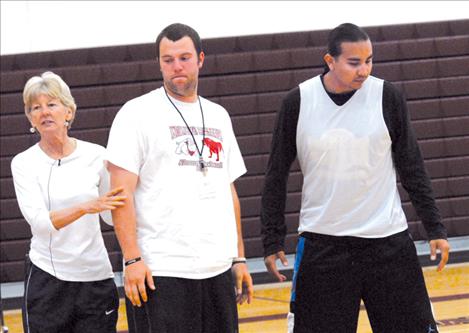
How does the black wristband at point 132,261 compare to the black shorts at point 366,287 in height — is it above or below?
above

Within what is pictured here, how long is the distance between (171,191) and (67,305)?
0.81m

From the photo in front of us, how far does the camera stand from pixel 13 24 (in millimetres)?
8875

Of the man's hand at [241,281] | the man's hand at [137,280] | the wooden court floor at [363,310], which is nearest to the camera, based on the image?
the man's hand at [137,280]

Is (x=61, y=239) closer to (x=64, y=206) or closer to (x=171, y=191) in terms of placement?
(x=64, y=206)

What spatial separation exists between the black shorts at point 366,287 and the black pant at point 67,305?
0.79 m

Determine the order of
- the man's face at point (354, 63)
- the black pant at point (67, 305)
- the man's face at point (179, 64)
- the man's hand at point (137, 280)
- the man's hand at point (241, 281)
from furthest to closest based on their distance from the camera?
the black pant at point (67, 305)
the man's face at point (354, 63)
the man's hand at point (241, 281)
the man's face at point (179, 64)
the man's hand at point (137, 280)

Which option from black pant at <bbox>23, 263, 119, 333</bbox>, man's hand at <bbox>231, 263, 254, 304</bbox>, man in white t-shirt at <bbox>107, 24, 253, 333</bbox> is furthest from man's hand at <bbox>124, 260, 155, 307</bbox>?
black pant at <bbox>23, 263, 119, 333</bbox>

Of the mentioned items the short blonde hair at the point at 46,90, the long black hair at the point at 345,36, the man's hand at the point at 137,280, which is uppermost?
the long black hair at the point at 345,36

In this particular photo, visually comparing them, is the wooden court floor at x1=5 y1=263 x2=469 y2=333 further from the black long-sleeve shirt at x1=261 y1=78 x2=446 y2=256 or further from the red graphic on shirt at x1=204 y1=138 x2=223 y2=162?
the red graphic on shirt at x1=204 y1=138 x2=223 y2=162

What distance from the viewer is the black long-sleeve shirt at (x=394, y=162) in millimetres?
3623

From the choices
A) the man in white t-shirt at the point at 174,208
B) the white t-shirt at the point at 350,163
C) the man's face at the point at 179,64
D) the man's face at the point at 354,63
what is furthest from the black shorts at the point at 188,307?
the man's face at the point at 354,63

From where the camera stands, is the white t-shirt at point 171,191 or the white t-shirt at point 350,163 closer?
the white t-shirt at point 171,191

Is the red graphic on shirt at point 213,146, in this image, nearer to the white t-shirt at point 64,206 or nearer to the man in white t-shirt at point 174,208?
the man in white t-shirt at point 174,208

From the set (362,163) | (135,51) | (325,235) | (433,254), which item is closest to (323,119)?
(362,163)
